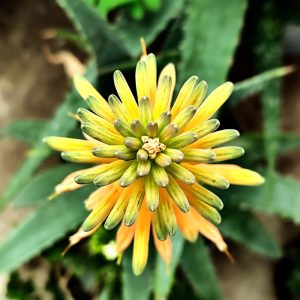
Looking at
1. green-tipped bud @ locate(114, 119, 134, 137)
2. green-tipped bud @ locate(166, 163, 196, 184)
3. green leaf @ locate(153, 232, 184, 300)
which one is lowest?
green leaf @ locate(153, 232, 184, 300)

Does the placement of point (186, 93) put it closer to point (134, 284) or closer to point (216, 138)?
point (216, 138)

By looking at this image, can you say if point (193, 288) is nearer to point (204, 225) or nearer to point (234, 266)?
point (234, 266)

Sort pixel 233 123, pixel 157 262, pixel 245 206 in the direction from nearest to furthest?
1. pixel 157 262
2. pixel 245 206
3. pixel 233 123

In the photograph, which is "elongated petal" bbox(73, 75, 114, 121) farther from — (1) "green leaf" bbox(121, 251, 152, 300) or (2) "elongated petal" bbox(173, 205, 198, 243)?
(1) "green leaf" bbox(121, 251, 152, 300)

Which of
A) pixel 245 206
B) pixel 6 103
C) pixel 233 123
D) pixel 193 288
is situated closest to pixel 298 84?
pixel 233 123

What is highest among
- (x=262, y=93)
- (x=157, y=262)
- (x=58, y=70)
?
(x=58, y=70)

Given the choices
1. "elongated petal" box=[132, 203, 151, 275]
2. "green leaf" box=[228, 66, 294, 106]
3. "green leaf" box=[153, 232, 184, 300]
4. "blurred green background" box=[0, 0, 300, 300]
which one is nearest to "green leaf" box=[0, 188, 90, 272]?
"blurred green background" box=[0, 0, 300, 300]

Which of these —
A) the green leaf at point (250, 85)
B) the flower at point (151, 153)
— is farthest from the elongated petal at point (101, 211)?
the green leaf at point (250, 85)
